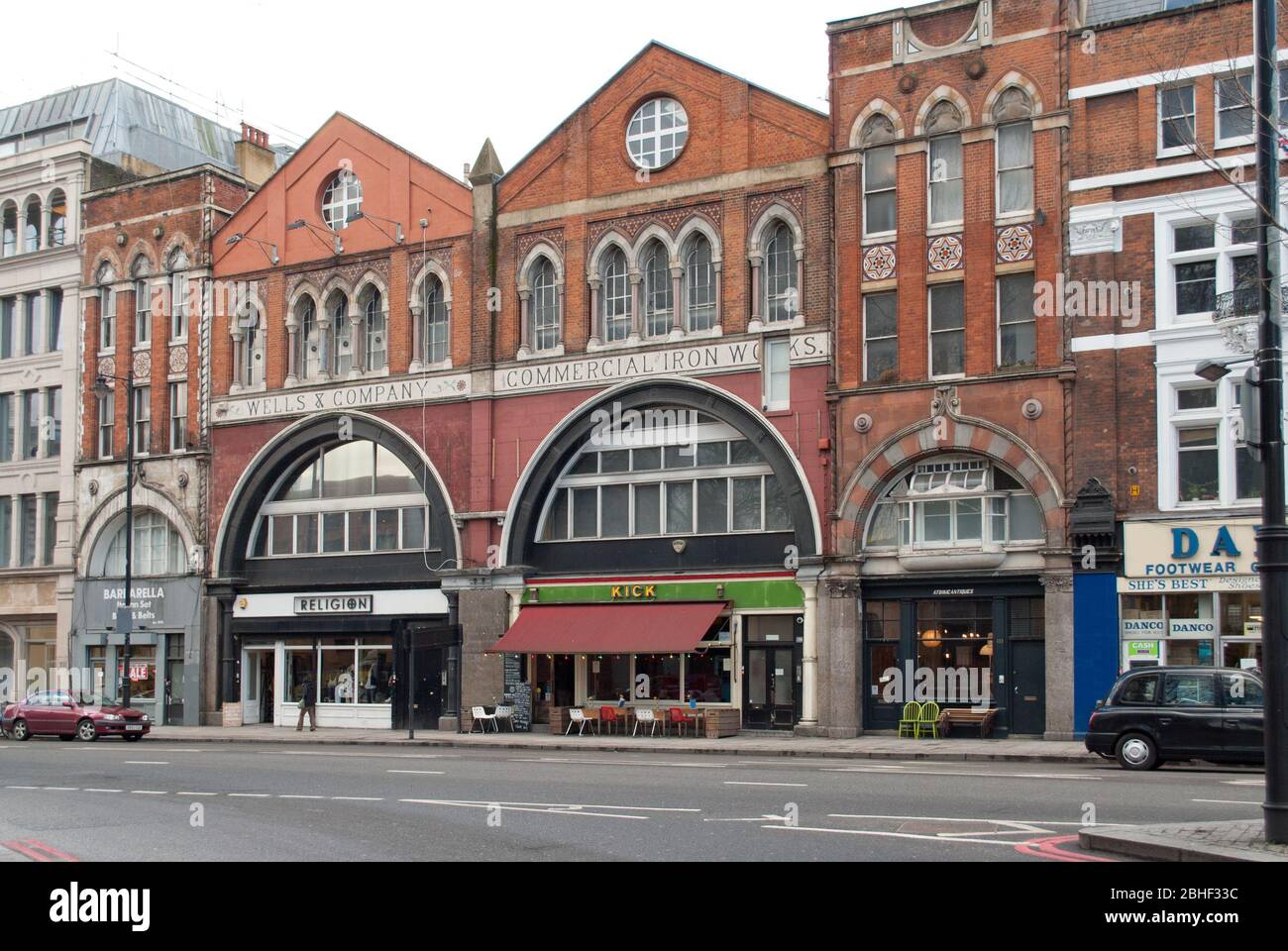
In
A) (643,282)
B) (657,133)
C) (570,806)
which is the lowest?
(570,806)

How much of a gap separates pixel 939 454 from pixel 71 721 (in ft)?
75.4

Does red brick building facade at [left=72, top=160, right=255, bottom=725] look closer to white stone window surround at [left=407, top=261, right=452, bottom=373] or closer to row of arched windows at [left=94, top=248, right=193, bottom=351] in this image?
row of arched windows at [left=94, top=248, right=193, bottom=351]

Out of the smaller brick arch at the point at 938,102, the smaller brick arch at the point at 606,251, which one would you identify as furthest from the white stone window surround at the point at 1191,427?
the smaller brick arch at the point at 606,251

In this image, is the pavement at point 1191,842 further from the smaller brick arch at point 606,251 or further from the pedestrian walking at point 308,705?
the pedestrian walking at point 308,705

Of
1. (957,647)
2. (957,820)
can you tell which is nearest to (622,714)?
(957,647)

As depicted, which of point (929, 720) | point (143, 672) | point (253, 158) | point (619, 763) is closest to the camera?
point (619, 763)

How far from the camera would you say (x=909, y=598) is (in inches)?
1281

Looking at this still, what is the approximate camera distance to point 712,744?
31.9 m

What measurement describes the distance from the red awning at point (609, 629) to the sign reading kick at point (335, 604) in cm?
537

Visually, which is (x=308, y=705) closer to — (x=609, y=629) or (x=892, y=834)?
(x=609, y=629)

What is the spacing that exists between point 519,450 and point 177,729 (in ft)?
43.6

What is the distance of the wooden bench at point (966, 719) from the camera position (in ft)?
102
